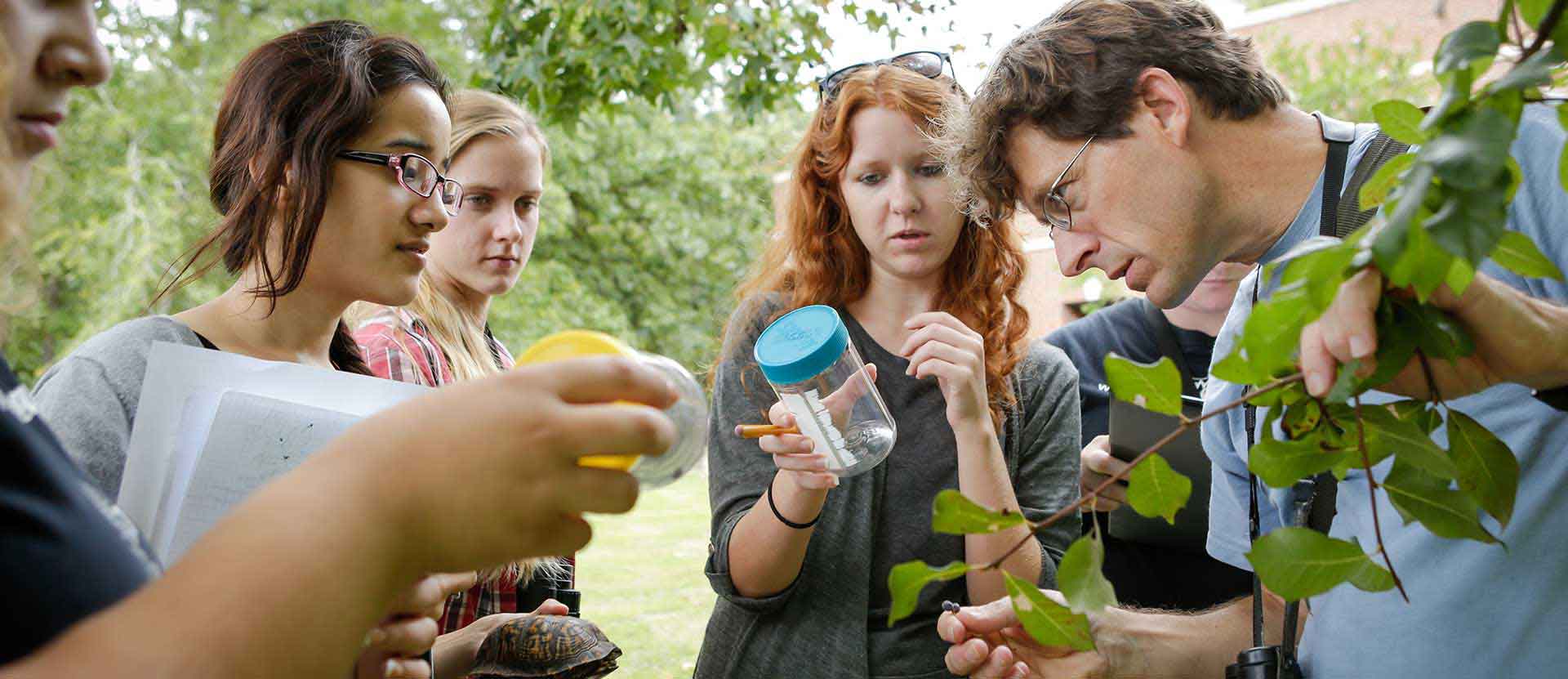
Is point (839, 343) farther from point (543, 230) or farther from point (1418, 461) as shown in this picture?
point (543, 230)

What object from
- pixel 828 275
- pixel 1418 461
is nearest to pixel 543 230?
pixel 828 275

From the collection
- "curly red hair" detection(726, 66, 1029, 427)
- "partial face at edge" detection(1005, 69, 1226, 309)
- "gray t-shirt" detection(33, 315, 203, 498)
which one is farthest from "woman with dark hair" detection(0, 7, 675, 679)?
"curly red hair" detection(726, 66, 1029, 427)

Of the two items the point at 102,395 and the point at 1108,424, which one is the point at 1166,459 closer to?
the point at 1108,424

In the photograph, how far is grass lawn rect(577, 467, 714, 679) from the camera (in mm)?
7375

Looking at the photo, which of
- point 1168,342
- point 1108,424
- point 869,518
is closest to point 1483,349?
point 869,518

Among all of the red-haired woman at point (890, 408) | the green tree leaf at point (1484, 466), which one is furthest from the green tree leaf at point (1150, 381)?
the red-haired woman at point (890, 408)

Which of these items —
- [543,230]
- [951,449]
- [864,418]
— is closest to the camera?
[864,418]

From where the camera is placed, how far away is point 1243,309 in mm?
1962

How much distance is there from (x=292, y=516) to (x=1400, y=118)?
980 mm

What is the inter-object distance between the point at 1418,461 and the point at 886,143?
1834 mm

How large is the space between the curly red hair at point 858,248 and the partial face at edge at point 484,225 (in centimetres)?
80

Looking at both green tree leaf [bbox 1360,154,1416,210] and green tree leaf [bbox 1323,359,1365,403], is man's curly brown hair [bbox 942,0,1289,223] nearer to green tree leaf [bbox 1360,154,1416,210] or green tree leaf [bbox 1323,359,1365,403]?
green tree leaf [bbox 1360,154,1416,210]

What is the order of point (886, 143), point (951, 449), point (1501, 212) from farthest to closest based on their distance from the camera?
1. point (886, 143)
2. point (951, 449)
3. point (1501, 212)

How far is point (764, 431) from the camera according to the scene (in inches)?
76.9
